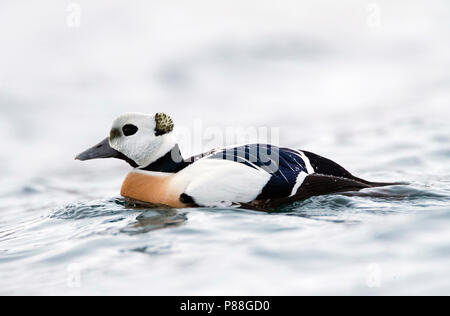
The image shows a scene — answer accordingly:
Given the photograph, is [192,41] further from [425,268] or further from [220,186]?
[425,268]

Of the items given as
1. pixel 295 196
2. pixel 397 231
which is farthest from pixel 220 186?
pixel 397 231

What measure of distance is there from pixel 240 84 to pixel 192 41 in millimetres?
2058

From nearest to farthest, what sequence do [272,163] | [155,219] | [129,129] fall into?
[155,219] → [272,163] → [129,129]

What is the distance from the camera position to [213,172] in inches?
→ 252

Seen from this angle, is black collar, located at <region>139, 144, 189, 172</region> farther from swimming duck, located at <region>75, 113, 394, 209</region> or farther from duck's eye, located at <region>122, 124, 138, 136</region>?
duck's eye, located at <region>122, 124, 138, 136</region>

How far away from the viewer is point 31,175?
11859mm

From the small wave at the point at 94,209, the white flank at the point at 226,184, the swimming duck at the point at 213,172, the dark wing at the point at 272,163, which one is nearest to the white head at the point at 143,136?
the swimming duck at the point at 213,172

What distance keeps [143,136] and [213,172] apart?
0.90 m

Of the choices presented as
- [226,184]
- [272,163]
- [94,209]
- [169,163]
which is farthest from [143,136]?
[272,163]

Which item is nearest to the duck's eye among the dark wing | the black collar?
the black collar

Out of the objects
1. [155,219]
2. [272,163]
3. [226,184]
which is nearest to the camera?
[155,219]

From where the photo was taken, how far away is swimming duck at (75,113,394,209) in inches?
250

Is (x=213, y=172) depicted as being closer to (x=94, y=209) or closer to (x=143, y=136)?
(x=143, y=136)
